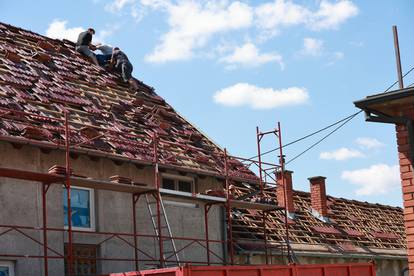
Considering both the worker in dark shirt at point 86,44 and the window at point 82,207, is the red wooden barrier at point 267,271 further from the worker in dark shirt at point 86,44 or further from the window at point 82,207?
the worker in dark shirt at point 86,44

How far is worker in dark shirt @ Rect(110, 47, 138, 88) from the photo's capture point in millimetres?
24438

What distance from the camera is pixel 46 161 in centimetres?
1669

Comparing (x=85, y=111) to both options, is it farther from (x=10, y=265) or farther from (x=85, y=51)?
(x=85, y=51)

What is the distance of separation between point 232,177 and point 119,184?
443 cm

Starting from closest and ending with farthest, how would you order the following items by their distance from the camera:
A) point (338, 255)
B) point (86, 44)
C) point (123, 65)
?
point (338, 255) < point (123, 65) < point (86, 44)

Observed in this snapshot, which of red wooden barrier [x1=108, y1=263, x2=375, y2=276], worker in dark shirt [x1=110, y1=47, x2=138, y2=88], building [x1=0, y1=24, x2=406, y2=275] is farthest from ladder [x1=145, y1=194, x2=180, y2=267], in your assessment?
worker in dark shirt [x1=110, y1=47, x2=138, y2=88]

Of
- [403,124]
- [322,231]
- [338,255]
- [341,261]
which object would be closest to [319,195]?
[322,231]

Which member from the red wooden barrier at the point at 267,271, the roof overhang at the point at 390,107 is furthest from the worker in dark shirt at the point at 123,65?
the roof overhang at the point at 390,107

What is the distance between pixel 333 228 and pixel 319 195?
56.9 inches

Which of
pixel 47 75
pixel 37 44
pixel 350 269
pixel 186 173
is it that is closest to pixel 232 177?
pixel 186 173

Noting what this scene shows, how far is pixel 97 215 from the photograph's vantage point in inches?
688

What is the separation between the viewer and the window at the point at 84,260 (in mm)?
16766

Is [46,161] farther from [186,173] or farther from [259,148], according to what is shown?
[259,148]

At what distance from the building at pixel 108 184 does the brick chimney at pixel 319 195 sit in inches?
76.3
